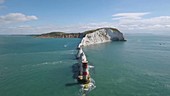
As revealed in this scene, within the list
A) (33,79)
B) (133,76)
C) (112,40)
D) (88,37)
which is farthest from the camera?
(112,40)

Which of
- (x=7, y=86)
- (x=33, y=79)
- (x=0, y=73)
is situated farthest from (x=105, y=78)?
(x=0, y=73)

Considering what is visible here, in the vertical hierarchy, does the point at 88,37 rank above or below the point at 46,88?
above

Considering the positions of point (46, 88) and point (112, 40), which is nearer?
point (46, 88)

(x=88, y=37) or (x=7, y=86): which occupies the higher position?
(x=88, y=37)

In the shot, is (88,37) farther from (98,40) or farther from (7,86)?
(7,86)

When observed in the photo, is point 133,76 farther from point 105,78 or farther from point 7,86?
point 7,86

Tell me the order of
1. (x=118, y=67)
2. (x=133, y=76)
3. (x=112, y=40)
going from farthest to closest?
(x=112, y=40)
(x=118, y=67)
(x=133, y=76)

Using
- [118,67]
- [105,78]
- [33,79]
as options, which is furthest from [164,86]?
[33,79]
